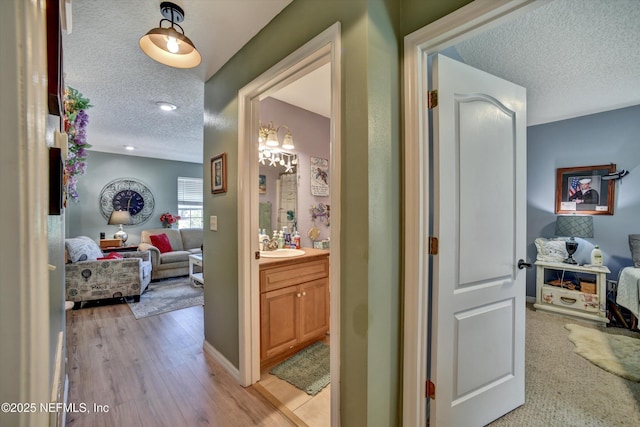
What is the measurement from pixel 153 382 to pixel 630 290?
4.44 meters

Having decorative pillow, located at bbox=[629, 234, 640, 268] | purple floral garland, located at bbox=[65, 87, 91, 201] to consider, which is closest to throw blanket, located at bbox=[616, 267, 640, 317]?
decorative pillow, located at bbox=[629, 234, 640, 268]

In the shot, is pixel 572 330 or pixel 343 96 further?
pixel 572 330

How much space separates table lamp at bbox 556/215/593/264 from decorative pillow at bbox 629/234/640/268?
1.16 feet

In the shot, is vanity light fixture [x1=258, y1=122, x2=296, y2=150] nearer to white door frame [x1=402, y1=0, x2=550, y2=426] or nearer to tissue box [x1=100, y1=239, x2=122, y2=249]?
white door frame [x1=402, y1=0, x2=550, y2=426]

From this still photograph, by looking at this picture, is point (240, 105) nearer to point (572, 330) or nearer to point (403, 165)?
point (403, 165)

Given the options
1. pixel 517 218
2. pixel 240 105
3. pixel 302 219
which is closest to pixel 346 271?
pixel 517 218

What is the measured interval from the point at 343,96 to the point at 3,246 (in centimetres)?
122

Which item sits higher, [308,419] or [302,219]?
[302,219]

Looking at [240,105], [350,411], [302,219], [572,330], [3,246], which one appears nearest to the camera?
[3,246]

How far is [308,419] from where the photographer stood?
1.63m

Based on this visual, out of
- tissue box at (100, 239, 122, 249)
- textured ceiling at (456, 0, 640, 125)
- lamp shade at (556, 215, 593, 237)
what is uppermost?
textured ceiling at (456, 0, 640, 125)

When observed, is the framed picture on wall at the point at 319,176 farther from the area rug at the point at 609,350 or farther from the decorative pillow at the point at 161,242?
the decorative pillow at the point at 161,242

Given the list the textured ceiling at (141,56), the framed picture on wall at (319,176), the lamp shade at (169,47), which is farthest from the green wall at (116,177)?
the lamp shade at (169,47)

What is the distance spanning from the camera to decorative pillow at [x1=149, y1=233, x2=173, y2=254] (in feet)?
17.1
